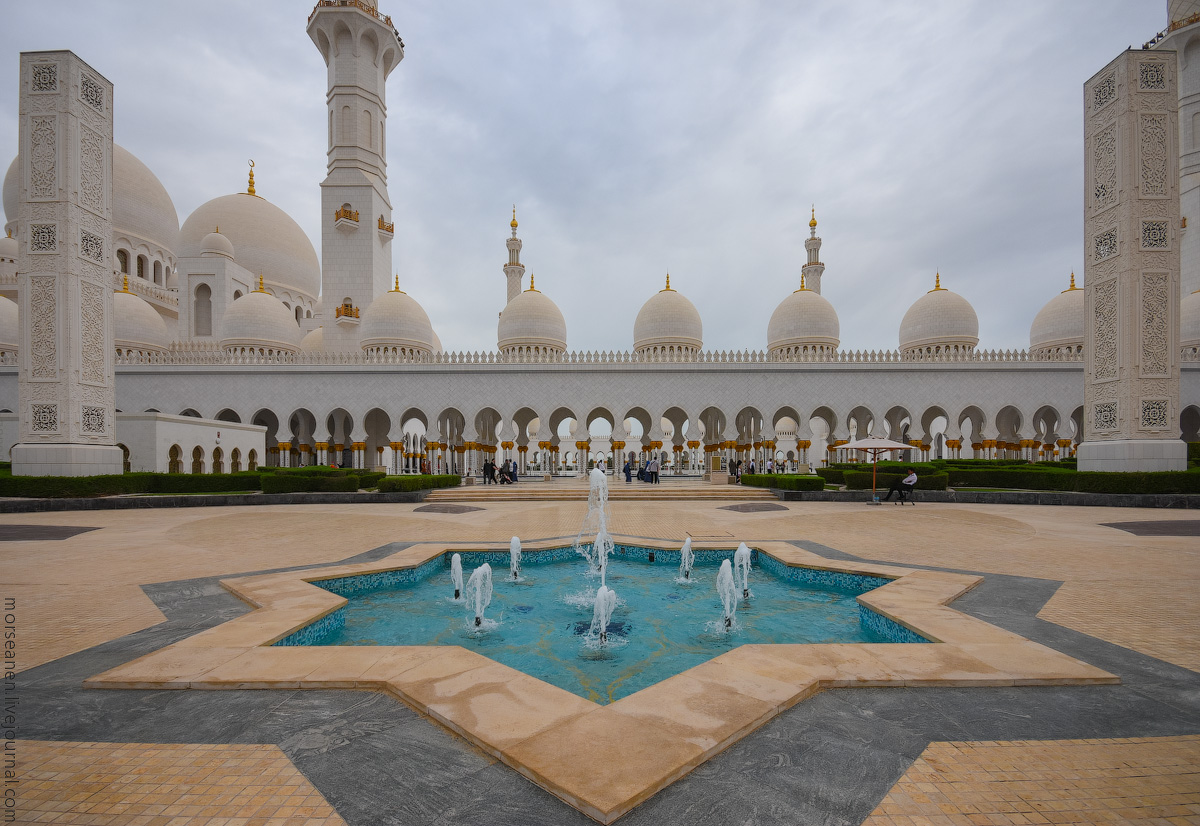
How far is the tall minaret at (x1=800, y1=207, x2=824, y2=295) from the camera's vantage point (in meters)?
32.3

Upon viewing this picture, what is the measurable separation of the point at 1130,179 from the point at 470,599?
1950 centimetres

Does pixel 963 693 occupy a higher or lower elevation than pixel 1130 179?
lower

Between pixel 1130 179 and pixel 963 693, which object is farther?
pixel 1130 179

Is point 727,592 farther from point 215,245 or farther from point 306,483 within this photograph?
point 215,245

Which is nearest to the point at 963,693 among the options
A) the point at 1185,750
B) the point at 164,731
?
the point at 1185,750

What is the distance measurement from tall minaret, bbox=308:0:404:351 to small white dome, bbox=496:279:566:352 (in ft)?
21.8

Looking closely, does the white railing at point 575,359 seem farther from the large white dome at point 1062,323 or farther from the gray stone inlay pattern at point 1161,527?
the gray stone inlay pattern at point 1161,527

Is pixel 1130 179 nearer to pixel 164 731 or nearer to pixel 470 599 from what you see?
pixel 470 599

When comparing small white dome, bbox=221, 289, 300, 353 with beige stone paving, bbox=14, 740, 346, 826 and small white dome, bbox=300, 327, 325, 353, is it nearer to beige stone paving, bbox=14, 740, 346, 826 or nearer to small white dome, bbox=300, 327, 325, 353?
small white dome, bbox=300, 327, 325, 353

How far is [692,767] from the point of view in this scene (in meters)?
2.20

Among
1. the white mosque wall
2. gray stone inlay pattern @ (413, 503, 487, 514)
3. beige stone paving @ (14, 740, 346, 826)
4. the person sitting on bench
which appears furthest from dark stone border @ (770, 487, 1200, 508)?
the white mosque wall

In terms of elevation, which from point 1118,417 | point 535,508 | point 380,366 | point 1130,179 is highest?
point 1130,179

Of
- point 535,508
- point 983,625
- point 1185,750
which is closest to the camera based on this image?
point 1185,750

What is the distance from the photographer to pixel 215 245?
29.0 m
